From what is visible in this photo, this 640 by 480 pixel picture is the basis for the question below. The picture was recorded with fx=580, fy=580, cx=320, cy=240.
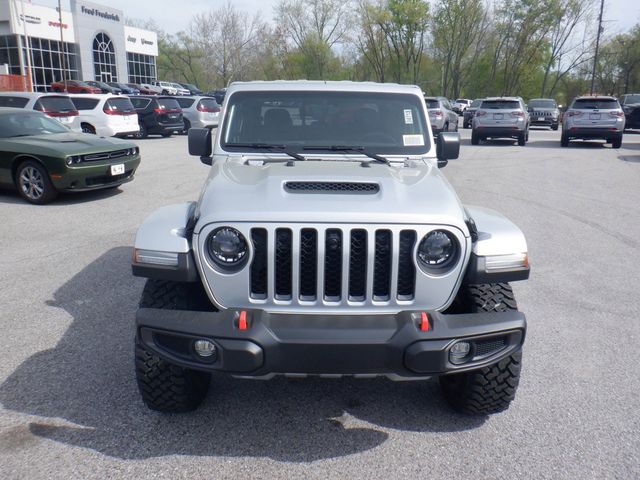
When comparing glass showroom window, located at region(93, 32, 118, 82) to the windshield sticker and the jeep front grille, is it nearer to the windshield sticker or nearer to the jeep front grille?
the windshield sticker

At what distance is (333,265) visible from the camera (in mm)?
2820

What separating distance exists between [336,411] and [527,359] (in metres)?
1.52

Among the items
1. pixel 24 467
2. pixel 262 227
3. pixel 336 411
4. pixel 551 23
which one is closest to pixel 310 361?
pixel 262 227

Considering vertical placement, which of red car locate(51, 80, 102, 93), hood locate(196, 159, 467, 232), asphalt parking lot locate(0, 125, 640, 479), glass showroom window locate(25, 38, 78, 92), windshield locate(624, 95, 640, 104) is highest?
glass showroom window locate(25, 38, 78, 92)

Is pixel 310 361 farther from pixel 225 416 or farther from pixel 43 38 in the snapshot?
pixel 43 38

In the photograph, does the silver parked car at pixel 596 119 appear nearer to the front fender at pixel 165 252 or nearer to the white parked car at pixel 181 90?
the front fender at pixel 165 252

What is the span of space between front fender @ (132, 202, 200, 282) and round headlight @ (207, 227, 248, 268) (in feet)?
0.52

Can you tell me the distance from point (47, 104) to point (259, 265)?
14313 millimetres

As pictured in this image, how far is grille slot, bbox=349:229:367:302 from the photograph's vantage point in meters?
2.80

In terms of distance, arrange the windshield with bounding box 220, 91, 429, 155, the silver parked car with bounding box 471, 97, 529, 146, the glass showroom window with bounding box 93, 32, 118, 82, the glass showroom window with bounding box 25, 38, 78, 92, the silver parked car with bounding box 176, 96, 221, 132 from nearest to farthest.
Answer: the windshield with bounding box 220, 91, 429, 155, the silver parked car with bounding box 471, 97, 529, 146, the silver parked car with bounding box 176, 96, 221, 132, the glass showroom window with bounding box 25, 38, 78, 92, the glass showroom window with bounding box 93, 32, 118, 82

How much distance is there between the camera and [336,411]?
11.1 ft

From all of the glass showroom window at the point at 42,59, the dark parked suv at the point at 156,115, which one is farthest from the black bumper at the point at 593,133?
the glass showroom window at the point at 42,59

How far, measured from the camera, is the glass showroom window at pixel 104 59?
5228 centimetres

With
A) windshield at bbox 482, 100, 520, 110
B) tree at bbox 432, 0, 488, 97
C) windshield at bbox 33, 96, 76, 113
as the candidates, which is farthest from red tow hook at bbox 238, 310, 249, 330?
tree at bbox 432, 0, 488, 97
